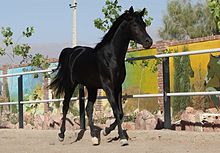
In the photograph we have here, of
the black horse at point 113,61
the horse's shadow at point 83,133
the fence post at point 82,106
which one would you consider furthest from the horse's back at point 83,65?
the fence post at point 82,106

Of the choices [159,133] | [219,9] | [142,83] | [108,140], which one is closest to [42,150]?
[108,140]

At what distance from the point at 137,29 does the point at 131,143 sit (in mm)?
1788

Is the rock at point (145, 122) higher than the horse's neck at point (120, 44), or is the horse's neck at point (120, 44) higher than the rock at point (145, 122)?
the horse's neck at point (120, 44)

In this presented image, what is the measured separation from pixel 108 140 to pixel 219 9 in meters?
3.05

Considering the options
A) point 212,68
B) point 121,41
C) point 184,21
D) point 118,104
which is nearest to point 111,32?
point 121,41

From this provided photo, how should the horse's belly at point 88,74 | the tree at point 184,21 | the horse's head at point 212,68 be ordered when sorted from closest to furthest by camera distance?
1. the horse's belly at point 88,74
2. the horse's head at point 212,68
3. the tree at point 184,21

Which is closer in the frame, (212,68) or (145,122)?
(145,122)

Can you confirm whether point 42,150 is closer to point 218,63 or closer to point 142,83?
point 218,63

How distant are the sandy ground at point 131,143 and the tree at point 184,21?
36830mm

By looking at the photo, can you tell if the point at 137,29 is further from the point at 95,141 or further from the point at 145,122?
the point at 145,122

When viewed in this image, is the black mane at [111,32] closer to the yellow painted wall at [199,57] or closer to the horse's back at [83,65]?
the horse's back at [83,65]

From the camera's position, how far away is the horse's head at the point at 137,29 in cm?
790

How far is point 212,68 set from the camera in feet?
53.9

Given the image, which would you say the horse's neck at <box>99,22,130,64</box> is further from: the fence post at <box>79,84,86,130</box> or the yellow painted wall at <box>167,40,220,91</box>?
the yellow painted wall at <box>167,40,220,91</box>
